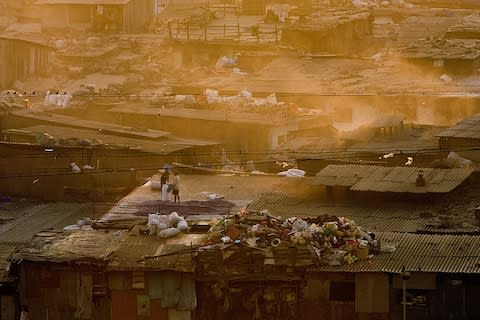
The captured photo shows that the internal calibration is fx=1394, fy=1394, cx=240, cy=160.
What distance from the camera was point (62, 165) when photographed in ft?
117

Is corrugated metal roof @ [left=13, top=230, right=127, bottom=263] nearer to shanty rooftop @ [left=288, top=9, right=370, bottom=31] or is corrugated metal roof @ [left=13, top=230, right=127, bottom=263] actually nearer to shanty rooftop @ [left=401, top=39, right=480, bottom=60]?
shanty rooftop @ [left=401, top=39, right=480, bottom=60]

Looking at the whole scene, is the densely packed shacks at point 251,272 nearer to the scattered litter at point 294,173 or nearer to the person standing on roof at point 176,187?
the person standing on roof at point 176,187

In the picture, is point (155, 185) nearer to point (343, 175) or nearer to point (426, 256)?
point (343, 175)

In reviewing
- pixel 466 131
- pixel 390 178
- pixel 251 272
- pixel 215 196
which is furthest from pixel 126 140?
pixel 251 272

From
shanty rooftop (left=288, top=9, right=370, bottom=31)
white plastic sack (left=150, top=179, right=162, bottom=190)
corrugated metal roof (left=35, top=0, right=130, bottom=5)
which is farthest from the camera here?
corrugated metal roof (left=35, top=0, right=130, bottom=5)

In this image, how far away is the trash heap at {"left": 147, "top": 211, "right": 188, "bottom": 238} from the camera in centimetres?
2433

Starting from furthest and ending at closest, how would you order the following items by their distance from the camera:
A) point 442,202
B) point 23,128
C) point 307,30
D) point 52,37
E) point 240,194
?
1. point 52,37
2. point 307,30
3. point 23,128
4. point 240,194
5. point 442,202

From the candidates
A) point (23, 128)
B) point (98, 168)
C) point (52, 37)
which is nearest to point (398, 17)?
point (52, 37)

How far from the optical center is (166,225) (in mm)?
24547

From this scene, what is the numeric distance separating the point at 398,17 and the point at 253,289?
42.4 meters

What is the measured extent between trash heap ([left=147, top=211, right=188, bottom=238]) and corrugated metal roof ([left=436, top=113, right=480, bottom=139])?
11.6 m

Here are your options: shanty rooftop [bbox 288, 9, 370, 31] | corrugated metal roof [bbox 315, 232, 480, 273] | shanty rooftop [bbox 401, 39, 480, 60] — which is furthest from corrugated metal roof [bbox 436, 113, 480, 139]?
shanty rooftop [bbox 288, 9, 370, 31]

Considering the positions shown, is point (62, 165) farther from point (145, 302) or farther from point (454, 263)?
point (454, 263)

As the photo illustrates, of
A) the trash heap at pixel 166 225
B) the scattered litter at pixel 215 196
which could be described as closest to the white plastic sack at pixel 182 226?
the trash heap at pixel 166 225
